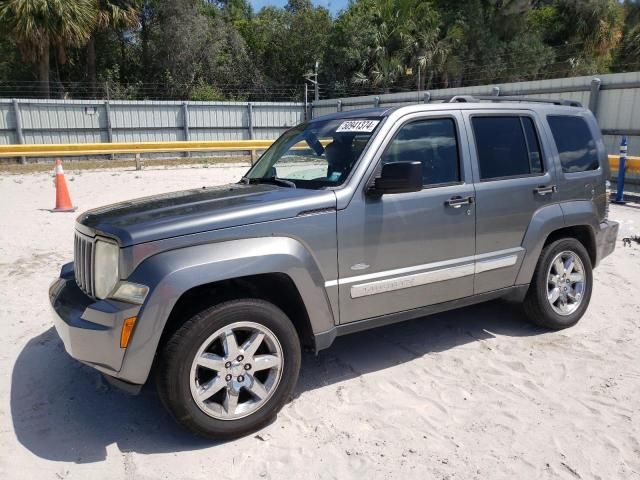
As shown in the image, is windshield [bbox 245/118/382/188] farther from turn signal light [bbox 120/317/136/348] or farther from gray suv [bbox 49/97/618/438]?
turn signal light [bbox 120/317/136/348]

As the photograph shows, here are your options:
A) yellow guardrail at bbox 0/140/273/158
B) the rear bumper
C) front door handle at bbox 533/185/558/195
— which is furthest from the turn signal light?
yellow guardrail at bbox 0/140/273/158

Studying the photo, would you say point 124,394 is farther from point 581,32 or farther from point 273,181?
point 581,32

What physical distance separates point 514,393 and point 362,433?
1.16 metres

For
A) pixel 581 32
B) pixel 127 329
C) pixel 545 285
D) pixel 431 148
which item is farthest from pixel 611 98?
pixel 581 32

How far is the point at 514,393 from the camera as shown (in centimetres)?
363

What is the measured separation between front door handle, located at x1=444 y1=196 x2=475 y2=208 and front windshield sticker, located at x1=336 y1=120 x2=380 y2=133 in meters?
0.77

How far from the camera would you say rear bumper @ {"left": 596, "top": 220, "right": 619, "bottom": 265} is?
483 cm

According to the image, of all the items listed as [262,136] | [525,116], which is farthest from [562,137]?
[262,136]

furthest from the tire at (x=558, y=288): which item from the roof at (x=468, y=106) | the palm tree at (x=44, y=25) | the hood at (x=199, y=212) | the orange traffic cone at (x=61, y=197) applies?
the palm tree at (x=44, y=25)

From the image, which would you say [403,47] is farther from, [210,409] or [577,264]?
[210,409]

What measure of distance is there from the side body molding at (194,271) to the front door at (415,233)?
34 cm

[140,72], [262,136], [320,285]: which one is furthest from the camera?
[140,72]

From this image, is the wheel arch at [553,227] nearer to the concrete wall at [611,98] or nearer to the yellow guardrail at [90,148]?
the concrete wall at [611,98]

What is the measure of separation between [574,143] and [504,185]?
106 cm
